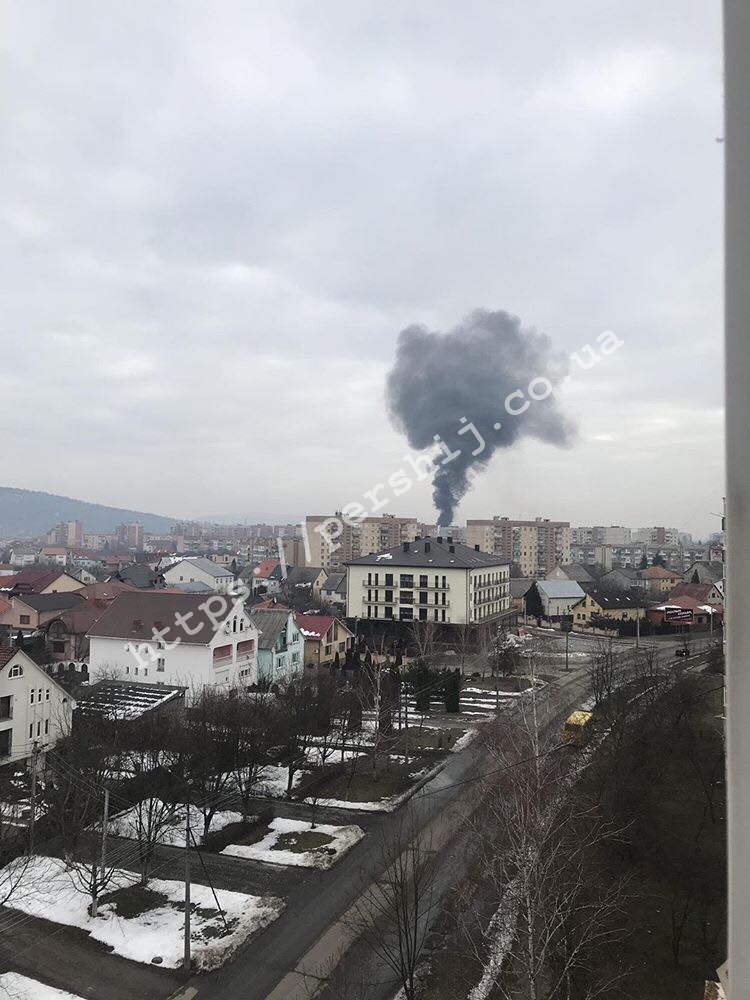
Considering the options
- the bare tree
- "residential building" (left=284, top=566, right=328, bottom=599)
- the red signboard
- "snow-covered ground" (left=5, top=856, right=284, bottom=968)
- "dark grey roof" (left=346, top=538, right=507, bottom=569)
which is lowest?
"snow-covered ground" (left=5, top=856, right=284, bottom=968)

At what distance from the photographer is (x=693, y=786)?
49.2 feet

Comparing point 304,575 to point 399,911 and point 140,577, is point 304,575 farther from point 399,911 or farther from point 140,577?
point 399,911

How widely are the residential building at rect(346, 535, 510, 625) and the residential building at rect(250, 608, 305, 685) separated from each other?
39.7ft

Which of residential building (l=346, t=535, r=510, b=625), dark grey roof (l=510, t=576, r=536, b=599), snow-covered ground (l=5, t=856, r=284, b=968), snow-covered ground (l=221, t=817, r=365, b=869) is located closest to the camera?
snow-covered ground (l=5, t=856, r=284, b=968)

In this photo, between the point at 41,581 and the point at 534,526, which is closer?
the point at 41,581

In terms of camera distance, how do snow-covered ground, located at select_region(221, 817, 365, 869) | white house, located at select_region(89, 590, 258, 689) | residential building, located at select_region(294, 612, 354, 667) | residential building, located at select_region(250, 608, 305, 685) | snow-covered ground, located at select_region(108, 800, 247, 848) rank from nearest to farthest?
snow-covered ground, located at select_region(221, 817, 365, 869) → snow-covered ground, located at select_region(108, 800, 247, 848) → white house, located at select_region(89, 590, 258, 689) → residential building, located at select_region(250, 608, 305, 685) → residential building, located at select_region(294, 612, 354, 667)

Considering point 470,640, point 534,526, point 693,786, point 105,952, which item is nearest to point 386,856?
point 105,952

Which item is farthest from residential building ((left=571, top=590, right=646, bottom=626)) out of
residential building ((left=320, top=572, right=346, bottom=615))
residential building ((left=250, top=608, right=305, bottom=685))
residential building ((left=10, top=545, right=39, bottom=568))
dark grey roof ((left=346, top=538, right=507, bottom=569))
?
residential building ((left=10, top=545, right=39, bottom=568))

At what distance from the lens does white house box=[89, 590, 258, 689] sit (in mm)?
23172

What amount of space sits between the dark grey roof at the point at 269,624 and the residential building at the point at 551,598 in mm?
27411

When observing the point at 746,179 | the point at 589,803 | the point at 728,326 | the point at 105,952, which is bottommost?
the point at 105,952

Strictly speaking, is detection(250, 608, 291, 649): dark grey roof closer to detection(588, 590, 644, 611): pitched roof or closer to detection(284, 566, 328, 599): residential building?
detection(588, 590, 644, 611): pitched roof

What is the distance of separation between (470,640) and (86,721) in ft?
81.9

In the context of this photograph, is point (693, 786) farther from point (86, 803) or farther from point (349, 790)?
point (86, 803)
